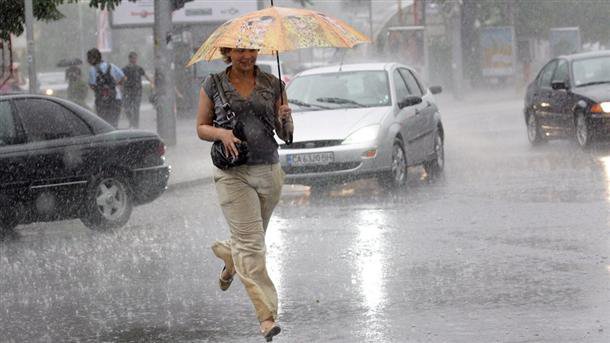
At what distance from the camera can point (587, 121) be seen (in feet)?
65.9

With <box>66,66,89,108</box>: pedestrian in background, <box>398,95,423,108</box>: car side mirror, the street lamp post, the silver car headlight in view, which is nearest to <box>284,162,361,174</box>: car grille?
the silver car headlight

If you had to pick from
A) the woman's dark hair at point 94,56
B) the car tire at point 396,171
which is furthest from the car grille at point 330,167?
the woman's dark hair at point 94,56

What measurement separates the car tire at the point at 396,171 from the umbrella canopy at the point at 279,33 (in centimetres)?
815

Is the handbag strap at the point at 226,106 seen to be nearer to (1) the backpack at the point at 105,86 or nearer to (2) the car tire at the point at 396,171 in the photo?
(2) the car tire at the point at 396,171

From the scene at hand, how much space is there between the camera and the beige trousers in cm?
758

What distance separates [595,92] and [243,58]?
1349 cm

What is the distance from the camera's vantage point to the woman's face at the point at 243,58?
7.66 m

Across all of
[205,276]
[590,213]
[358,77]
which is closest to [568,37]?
[358,77]

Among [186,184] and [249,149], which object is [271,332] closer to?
[249,149]

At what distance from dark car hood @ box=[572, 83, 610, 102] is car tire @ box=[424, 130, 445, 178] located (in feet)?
9.76

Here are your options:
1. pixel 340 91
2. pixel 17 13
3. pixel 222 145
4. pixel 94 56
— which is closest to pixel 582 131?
pixel 340 91

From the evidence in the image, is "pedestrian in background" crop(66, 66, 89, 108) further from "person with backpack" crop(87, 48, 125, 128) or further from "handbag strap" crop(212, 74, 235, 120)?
"handbag strap" crop(212, 74, 235, 120)

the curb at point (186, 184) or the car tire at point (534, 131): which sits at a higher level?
the car tire at point (534, 131)

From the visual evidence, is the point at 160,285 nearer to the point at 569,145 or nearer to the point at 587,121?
the point at 587,121
